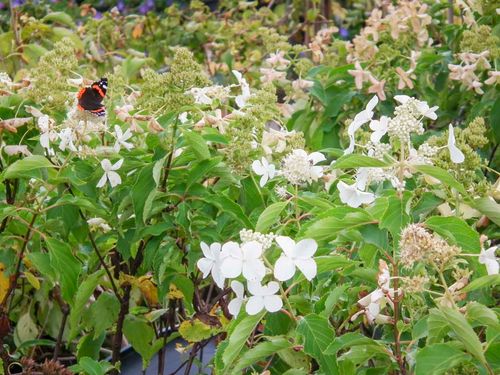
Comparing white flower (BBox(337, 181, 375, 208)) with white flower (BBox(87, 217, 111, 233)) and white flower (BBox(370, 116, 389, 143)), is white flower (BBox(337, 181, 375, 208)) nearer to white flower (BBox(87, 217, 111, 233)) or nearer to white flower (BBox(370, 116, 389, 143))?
white flower (BBox(370, 116, 389, 143))

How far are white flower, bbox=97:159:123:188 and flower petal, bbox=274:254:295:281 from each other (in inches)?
26.6

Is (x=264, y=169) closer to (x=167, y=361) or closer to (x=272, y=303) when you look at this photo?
(x=272, y=303)

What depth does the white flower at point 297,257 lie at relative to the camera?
1.38m

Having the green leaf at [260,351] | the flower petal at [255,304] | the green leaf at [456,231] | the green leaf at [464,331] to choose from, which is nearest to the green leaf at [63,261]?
the green leaf at [260,351]

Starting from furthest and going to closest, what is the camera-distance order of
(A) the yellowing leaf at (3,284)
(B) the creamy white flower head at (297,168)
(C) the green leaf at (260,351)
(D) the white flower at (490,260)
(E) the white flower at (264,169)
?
(A) the yellowing leaf at (3,284) → (E) the white flower at (264,169) → (B) the creamy white flower head at (297,168) → (C) the green leaf at (260,351) → (D) the white flower at (490,260)

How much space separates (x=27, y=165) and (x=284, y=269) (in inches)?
30.4

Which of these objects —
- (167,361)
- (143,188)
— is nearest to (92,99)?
(143,188)

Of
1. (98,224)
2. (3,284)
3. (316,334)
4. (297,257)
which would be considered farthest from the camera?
(3,284)

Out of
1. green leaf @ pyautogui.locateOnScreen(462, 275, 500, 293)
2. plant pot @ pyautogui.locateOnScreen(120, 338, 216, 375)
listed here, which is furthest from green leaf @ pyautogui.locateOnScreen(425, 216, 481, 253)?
plant pot @ pyautogui.locateOnScreen(120, 338, 216, 375)

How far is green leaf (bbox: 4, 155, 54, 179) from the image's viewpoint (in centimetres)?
197

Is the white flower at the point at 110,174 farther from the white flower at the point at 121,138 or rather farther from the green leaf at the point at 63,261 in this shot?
the green leaf at the point at 63,261

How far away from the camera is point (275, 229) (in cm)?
181

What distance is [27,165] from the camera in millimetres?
1978

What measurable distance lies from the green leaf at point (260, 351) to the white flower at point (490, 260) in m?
0.31
